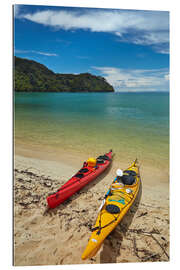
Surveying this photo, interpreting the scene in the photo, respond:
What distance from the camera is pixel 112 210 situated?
2.39 m

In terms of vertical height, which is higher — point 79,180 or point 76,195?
point 79,180

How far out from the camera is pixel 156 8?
104 inches

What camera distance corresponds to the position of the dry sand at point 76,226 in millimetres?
2113

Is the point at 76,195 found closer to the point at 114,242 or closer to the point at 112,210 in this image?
the point at 112,210

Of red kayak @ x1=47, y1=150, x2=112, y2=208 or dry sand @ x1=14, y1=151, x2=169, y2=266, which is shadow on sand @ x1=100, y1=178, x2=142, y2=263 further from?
red kayak @ x1=47, y1=150, x2=112, y2=208

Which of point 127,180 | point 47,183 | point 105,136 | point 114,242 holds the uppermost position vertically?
point 105,136

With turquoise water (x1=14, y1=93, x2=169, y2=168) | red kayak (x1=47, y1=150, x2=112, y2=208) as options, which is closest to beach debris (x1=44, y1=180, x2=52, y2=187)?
red kayak (x1=47, y1=150, x2=112, y2=208)

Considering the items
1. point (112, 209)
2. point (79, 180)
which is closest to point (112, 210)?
point (112, 209)

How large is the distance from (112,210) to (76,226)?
1.84 feet

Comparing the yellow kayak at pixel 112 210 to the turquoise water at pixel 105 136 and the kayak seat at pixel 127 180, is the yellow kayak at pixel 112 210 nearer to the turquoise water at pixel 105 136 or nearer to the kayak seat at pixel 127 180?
the kayak seat at pixel 127 180

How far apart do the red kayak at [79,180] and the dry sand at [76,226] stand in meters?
0.11

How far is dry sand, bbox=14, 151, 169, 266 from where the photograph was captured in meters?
2.11

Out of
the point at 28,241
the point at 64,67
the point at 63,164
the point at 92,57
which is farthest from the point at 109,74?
the point at 28,241
